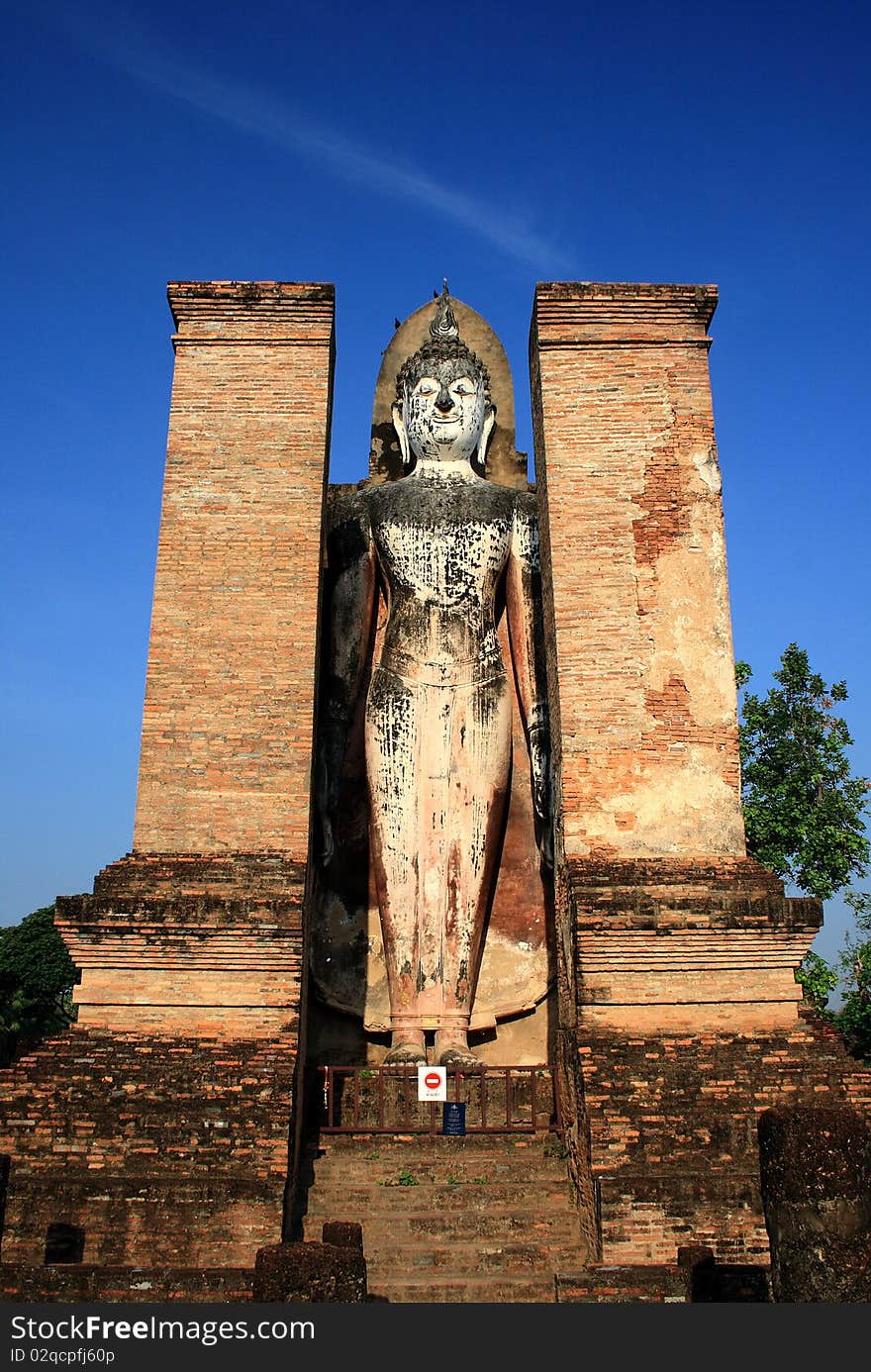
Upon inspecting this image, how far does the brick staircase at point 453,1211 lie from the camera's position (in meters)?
7.62

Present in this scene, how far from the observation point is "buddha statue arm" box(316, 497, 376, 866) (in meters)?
11.1

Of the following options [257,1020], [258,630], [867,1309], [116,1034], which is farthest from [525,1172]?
[258,630]

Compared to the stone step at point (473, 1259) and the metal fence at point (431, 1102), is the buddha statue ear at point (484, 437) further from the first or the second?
the stone step at point (473, 1259)

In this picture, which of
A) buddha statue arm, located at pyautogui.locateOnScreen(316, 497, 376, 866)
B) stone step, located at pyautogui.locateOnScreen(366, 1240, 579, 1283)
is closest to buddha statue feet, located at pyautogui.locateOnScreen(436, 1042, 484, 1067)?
stone step, located at pyautogui.locateOnScreen(366, 1240, 579, 1283)

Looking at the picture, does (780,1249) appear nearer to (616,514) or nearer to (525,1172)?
(525,1172)

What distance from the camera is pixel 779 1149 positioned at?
5852 millimetres

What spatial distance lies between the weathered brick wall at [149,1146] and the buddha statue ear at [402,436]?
5.86 m

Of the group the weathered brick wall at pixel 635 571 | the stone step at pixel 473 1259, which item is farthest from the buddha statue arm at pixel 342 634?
the stone step at pixel 473 1259

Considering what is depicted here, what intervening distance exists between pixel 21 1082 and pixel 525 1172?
3.49 m

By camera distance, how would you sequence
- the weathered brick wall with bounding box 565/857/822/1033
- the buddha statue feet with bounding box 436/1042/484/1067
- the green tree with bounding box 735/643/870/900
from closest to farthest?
1. the weathered brick wall with bounding box 565/857/822/1033
2. the buddha statue feet with bounding box 436/1042/484/1067
3. the green tree with bounding box 735/643/870/900

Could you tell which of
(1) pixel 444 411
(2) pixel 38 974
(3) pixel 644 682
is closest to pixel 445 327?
(1) pixel 444 411

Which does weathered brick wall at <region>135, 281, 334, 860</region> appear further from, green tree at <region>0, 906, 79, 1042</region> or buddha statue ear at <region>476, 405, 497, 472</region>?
green tree at <region>0, 906, 79, 1042</region>

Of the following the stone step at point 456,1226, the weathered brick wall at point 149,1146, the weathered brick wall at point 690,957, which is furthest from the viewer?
the weathered brick wall at point 690,957

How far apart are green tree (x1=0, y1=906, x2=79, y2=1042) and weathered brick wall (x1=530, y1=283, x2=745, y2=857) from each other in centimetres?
2140
